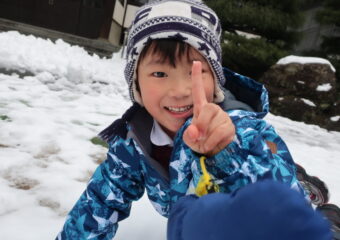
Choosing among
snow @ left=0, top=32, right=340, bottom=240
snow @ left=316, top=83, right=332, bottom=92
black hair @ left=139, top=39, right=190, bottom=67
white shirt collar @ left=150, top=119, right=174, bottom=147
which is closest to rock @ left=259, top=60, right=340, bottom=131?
snow @ left=316, top=83, right=332, bottom=92

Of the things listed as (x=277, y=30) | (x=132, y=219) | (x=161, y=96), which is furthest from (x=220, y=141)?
(x=277, y=30)

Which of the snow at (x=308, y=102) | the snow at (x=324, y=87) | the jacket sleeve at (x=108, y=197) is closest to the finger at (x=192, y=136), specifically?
the jacket sleeve at (x=108, y=197)

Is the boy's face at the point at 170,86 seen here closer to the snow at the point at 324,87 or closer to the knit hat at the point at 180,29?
the knit hat at the point at 180,29

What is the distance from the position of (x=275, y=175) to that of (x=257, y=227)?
46 centimetres

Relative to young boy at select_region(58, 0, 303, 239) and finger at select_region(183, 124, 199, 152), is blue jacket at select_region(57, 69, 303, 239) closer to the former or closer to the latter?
young boy at select_region(58, 0, 303, 239)

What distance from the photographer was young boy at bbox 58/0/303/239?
1026 mm

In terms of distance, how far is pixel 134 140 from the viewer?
1.49 meters

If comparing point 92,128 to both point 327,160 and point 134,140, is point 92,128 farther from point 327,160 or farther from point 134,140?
point 327,160

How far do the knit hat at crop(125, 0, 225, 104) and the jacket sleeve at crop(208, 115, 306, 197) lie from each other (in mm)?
380

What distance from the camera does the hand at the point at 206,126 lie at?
2.86 ft

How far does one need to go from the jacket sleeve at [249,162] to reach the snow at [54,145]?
0.81 m

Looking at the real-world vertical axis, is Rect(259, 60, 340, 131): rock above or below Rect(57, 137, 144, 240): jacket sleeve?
below

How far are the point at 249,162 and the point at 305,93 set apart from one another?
264 inches

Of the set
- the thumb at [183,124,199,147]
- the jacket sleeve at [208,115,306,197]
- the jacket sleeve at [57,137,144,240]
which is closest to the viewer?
the thumb at [183,124,199,147]
